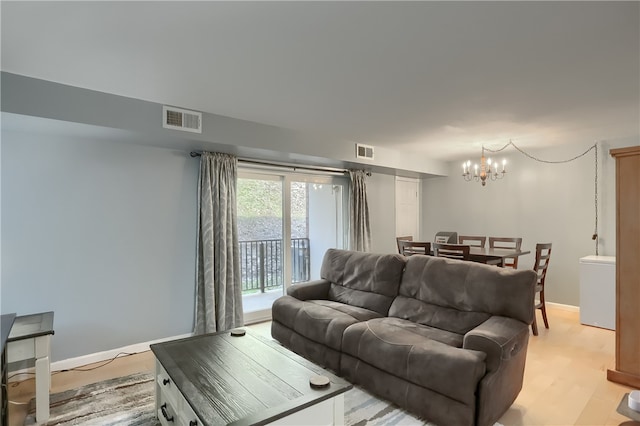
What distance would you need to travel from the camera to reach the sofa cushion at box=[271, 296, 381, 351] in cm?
277

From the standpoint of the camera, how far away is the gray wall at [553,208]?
454 centimetres

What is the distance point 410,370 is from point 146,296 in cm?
273

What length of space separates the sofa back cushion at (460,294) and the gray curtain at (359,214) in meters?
2.03

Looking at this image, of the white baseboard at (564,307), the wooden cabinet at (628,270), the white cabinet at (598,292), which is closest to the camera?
the wooden cabinet at (628,270)

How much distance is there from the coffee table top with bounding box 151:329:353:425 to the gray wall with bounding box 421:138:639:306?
4.60 m

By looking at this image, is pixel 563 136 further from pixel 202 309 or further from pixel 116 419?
pixel 116 419

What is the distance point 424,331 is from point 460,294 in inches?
16.4

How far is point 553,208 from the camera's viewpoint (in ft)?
16.4

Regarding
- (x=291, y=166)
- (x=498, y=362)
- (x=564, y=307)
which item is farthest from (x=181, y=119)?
(x=564, y=307)

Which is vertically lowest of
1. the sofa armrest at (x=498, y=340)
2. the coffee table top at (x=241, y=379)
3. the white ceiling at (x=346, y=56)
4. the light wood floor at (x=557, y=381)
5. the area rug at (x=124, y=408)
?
the light wood floor at (x=557, y=381)

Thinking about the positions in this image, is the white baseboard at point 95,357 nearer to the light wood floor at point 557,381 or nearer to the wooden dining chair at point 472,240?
the light wood floor at point 557,381

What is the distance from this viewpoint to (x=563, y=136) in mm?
4316

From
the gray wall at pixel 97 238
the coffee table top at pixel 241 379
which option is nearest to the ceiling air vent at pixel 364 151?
the gray wall at pixel 97 238

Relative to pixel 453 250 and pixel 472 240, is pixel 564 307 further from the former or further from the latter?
pixel 453 250
